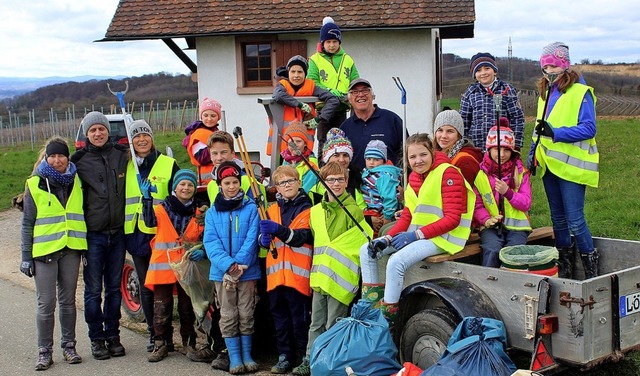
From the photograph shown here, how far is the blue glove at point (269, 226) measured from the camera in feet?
18.0

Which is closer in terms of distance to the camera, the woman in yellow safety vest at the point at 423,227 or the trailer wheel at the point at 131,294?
the woman in yellow safety vest at the point at 423,227

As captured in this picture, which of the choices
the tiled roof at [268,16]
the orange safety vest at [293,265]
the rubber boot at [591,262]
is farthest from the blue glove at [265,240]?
the tiled roof at [268,16]

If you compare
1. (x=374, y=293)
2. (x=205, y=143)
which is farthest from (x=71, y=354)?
(x=374, y=293)

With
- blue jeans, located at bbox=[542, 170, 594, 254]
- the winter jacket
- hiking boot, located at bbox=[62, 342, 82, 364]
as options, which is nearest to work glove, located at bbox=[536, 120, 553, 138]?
blue jeans, located at bbox=[542, 170, 594, 254]

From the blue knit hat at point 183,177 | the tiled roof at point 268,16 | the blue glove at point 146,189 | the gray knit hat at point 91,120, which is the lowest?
the blue glove at point 146,189

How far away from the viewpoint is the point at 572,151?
559 cm

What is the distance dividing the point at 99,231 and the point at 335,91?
2856mm

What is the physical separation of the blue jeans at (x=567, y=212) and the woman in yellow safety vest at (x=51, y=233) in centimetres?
375

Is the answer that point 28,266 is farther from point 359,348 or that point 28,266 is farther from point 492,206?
point 492,206

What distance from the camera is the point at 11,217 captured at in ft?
50.1

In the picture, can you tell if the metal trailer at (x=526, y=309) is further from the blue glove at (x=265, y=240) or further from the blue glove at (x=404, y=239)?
the blue glove at (x=265, y=240)

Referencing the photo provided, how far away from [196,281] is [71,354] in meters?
1.27

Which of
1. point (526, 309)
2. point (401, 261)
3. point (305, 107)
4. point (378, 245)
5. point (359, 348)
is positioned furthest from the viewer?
point (305, 107)

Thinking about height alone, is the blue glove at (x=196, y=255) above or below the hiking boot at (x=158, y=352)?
above
